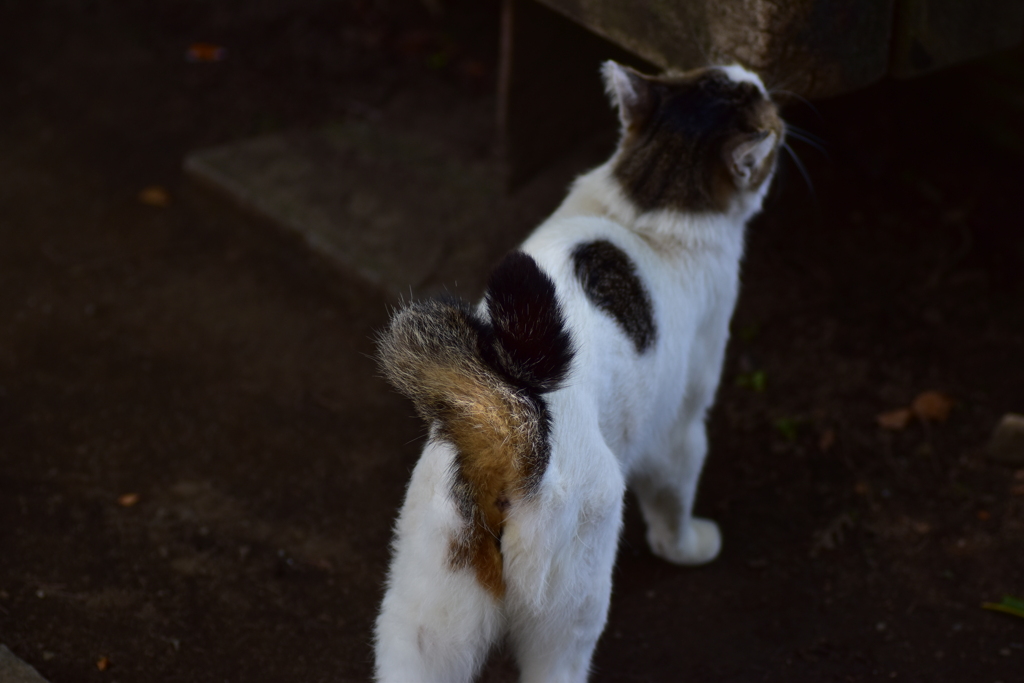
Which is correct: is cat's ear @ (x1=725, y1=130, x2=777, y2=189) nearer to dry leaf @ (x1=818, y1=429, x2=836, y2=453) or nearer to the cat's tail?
the cat's tail

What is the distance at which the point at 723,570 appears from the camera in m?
3.23

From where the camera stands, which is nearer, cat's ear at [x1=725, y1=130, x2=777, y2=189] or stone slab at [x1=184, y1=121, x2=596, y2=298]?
cat's ear at [x1=725, y1=130, x2=777, y2=189]

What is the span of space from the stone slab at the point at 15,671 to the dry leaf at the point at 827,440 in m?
2.85

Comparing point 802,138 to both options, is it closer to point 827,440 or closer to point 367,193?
point 827,440

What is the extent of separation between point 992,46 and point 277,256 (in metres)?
3.30

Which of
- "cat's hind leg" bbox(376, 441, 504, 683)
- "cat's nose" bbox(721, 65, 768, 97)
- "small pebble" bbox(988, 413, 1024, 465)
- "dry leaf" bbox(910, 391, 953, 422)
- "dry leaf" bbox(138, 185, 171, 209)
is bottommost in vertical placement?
"dry leaf" bbox(138, 185, 171, 209)

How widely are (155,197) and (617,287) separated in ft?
11.4

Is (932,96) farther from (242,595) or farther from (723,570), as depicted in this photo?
(242,595)

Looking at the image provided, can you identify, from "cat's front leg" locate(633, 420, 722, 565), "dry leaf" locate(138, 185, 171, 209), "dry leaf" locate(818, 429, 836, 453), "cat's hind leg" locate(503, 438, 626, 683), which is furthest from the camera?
"dry leaf" locate(138, 185, 171, 209)

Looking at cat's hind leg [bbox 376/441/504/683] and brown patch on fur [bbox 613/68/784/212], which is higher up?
brown patch on fur [bbox 613/68/784/212]

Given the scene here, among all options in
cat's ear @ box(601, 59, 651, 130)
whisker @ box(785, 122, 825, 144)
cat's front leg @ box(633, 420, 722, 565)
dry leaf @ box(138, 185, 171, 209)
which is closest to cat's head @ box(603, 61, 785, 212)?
cat's ear @ box(601, 59, 651, 130)

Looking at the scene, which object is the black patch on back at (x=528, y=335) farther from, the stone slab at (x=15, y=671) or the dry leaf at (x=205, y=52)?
the dry leaf at (x=205, y=52)

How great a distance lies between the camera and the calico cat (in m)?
1.91

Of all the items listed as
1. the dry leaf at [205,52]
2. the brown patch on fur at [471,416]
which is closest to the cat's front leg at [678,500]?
the brown patch on fur at [471,416]
